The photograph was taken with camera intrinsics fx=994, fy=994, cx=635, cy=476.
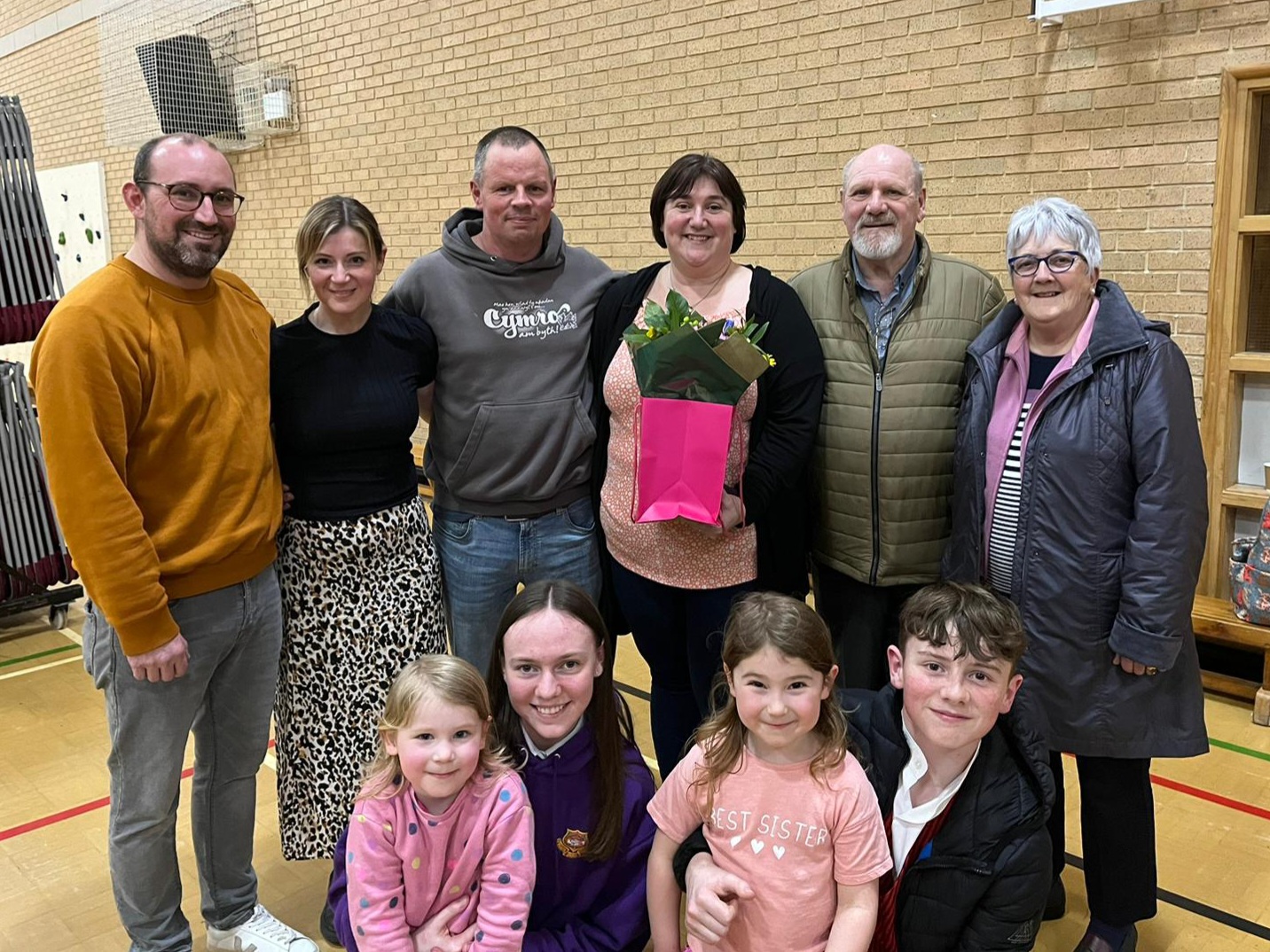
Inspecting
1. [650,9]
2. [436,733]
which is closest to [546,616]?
[436,733]

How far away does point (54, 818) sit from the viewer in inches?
121

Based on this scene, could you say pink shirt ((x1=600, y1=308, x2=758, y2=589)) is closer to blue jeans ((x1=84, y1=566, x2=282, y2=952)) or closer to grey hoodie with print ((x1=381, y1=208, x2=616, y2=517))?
grey hoodie with print ((x1=381, y1=208, x2=616, y2=517))

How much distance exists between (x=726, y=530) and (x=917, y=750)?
0.69m

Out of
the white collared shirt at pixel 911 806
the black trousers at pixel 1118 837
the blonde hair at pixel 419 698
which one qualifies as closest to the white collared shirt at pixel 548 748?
the blonde hair at pixel 419 698

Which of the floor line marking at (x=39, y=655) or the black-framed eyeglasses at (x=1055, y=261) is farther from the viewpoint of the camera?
the floor line marking at (x=39, y=655)

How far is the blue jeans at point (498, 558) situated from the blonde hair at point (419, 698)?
0.59 m

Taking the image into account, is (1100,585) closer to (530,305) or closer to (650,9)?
(530,305)

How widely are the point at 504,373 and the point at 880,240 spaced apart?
95 centimetres

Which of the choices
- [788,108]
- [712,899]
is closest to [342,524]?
[712,899]

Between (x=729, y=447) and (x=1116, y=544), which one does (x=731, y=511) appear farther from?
(x=1116, y=544)

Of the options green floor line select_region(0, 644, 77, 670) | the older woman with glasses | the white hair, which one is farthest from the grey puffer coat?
green floor line select_region(0, 644, 77, 670)

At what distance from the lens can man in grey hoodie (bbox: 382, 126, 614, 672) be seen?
2.45 meters

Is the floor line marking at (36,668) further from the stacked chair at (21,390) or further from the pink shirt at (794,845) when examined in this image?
the pink shirt at (794,845)

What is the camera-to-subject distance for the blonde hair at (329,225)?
2.16 metres
